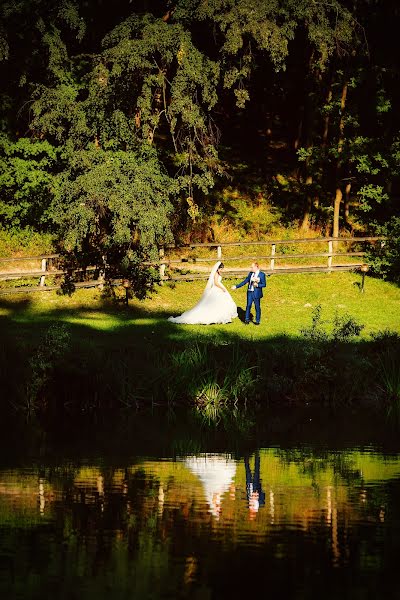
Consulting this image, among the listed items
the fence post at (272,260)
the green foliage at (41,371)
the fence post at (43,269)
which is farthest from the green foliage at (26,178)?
the green foliage at (41,371)

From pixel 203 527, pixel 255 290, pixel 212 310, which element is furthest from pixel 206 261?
pixel 203 527

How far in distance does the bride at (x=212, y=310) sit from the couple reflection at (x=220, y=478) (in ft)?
50.1

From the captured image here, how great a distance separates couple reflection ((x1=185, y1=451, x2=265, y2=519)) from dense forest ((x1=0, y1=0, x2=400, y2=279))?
1878 centimetres

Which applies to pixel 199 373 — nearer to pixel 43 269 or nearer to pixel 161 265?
pixel 43 269

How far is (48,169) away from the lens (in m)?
42.7

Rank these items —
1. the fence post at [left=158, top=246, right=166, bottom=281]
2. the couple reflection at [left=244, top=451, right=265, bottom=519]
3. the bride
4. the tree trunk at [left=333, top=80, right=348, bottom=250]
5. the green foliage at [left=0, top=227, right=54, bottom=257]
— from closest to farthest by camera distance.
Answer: the couple reflection at [left=244, top=451, right=265, bottom=519]
the bride
the fence post at [left=158, top=246, right=166, bottom=281]
the green foliage at [left=0, top=227, right=54, bottom=257]
the tree trunk at [left=333, top=80, right=348, bottom=250]

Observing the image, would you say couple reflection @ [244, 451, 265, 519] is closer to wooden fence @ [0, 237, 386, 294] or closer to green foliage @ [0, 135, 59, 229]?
wooden fence @ [0, 237, 386, 294]

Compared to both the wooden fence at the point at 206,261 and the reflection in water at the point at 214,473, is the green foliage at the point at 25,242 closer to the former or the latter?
the wooden fence at the point at 206,261

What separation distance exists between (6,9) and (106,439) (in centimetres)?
2238

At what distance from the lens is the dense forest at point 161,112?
125ft

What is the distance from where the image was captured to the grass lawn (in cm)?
3253

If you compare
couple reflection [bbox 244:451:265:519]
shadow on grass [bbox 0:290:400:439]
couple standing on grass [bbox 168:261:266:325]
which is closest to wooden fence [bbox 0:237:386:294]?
couple standing on grass [bbox 168:261:266:325]

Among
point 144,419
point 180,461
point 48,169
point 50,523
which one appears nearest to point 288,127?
point 48,169

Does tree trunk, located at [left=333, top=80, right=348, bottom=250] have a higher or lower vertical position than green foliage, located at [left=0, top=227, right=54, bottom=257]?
higher
